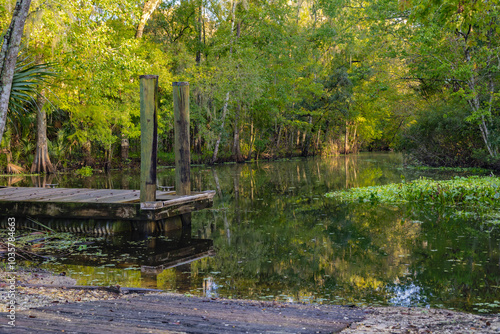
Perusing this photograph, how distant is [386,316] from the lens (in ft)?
15.0

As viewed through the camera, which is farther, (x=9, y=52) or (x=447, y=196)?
(x=447, y=196)

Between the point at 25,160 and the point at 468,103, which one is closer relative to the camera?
the point at 468,103

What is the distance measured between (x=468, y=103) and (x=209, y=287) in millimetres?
22249

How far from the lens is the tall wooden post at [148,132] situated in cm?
970

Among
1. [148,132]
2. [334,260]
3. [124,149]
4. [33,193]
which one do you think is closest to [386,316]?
[334,260]

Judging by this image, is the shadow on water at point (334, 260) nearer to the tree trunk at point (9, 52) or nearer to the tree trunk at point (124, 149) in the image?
the tree trunk at point (9, 52)

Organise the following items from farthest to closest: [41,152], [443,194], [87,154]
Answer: [87,154], [41,152], [443,194]

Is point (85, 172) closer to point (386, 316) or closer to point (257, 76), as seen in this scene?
point (257, 76)

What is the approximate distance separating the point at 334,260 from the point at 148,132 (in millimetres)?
4543

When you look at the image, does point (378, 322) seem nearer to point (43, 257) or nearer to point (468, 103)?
point (43, 257)

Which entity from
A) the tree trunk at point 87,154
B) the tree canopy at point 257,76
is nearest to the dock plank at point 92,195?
the tree canopy at point 257,76

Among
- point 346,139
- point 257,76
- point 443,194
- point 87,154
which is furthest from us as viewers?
point 346,139

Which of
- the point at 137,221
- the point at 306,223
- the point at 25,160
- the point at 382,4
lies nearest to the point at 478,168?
the point at 382,4

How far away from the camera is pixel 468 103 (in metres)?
24.7
